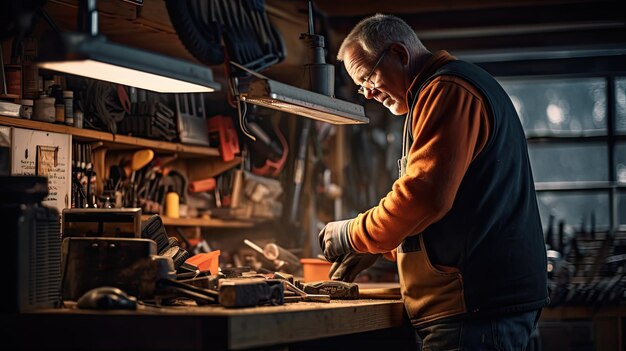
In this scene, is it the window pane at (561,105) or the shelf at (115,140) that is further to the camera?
the window pane at (561,105)

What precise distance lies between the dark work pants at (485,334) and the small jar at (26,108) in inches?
92.4

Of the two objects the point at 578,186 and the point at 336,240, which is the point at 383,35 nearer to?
the point at 336,240

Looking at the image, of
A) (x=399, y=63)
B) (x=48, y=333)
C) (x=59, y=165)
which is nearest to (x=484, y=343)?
(x=399, y=63)

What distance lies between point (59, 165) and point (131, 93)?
2.89 feet

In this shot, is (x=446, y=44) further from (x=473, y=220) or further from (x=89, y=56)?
(x=89, y=56)

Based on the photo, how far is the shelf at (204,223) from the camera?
567 centimetres

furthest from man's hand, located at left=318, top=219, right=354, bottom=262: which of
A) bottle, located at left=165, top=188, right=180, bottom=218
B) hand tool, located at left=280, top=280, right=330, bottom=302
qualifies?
bottle, located at left=165, top=188, right=180, bottom=218

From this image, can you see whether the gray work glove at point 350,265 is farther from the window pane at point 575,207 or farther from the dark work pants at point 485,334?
the window pane at point 575,207

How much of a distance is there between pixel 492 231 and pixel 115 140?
8.73 feet

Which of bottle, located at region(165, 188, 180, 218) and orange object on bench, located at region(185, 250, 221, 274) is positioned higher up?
bottle, located at region(165, 188, 180, 218)

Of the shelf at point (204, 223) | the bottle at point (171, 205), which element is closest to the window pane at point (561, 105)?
the shelf at point (204, 223)

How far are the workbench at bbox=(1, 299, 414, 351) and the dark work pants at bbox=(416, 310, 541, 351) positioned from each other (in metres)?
0.44

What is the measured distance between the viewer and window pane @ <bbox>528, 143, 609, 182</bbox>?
8680 millimetres

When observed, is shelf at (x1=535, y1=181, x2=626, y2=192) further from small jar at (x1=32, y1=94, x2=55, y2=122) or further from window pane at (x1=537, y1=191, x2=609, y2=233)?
small jar at (x1=32, y1=94, x2=55, y2=122)
